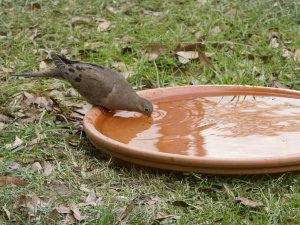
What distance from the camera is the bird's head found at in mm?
5832

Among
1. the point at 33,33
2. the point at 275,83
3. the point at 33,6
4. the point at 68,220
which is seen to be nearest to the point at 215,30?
the point at 275,83

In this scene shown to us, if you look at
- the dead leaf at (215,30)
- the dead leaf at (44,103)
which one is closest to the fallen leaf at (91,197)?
the dead leaf at (44,103)

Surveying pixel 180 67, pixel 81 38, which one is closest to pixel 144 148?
pixel 180 67

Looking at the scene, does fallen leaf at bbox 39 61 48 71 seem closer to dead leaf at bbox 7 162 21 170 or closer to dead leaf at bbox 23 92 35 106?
dead leaf at bbox 23 92 35 106

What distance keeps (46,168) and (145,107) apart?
966 mm

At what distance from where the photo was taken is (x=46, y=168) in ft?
17.2

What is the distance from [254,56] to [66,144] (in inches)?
99.2

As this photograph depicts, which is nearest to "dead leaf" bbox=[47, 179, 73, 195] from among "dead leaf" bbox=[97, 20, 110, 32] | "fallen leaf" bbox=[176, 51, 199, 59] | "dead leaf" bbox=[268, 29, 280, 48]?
"fallen leaf" bbox=[176, 51, 199, 59]

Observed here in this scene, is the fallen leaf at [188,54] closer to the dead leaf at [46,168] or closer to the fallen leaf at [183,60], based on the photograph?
the fallen leaf at [183,60]

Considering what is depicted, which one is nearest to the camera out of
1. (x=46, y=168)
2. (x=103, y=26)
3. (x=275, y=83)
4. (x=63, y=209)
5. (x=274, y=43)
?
(x=63, y=209)

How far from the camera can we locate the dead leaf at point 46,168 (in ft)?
16.9

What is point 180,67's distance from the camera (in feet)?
23.8

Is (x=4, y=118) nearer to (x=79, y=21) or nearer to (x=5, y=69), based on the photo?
(x=5, y=69)

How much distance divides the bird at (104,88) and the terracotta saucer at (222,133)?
0.11 m
